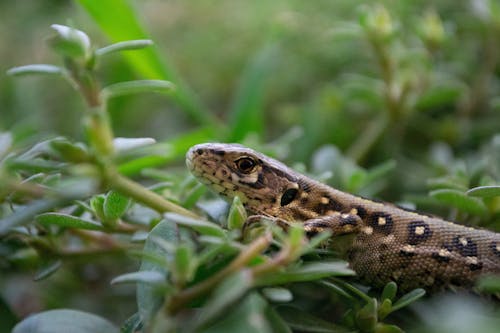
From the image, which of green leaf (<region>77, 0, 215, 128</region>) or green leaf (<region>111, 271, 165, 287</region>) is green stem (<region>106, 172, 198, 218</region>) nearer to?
green leaf (<region>111, 271, 165, 287</region>)

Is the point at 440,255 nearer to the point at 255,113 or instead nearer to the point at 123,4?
the point at 255,113

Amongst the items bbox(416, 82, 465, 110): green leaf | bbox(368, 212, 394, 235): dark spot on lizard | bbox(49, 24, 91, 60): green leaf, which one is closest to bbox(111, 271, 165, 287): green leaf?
bbox(49, 24, 91, 60): green leaf

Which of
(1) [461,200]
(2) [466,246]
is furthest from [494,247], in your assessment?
(1) [461,200]

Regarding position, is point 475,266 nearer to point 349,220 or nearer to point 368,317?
point 349,220

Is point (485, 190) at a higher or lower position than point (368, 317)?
higher

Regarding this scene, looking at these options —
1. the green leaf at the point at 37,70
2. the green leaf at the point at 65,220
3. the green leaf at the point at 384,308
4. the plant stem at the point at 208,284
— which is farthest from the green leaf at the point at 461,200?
the green leaf at the point at 37,70
